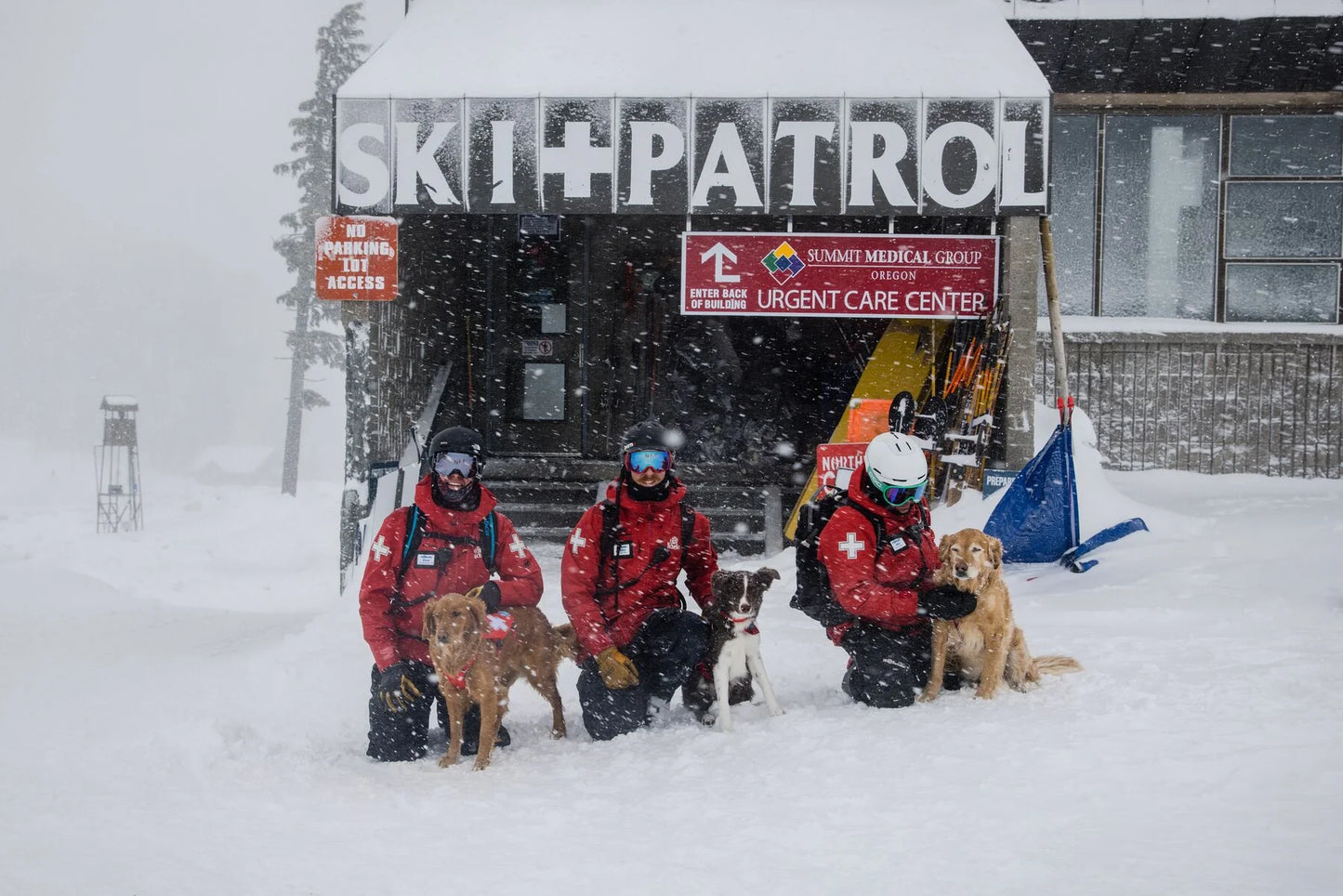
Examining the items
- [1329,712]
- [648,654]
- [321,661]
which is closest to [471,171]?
[321,661]

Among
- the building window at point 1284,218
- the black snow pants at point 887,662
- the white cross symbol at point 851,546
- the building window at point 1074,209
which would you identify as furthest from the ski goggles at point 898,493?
the building window at point 1284,218

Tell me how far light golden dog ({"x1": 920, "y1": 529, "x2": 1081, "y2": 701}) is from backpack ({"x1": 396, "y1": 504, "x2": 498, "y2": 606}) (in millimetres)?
2080

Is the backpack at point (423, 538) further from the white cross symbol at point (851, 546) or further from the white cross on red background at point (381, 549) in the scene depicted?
the white cross symbol at point (851, 546)

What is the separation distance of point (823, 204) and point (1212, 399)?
4856 mm

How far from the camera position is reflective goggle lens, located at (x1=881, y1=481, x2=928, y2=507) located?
5227mm

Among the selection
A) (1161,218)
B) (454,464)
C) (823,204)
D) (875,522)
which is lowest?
(875,522)

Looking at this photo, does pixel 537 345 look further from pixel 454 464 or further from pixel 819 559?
pixel 454 464

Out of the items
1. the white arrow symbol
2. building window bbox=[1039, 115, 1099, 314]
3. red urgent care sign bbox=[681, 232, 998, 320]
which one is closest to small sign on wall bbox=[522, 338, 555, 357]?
red urgent care sign bbox=[681, 232, 998, 320]

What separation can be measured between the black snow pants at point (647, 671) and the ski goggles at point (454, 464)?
3.54 ft

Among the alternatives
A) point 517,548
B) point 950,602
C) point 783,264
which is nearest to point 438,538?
point 517,548

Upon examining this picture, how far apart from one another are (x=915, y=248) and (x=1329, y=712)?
6.33m

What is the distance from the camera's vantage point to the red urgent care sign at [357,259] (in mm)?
9484

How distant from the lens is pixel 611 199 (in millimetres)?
9805

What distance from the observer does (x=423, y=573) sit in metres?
5.07
